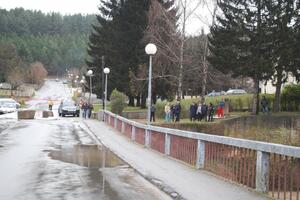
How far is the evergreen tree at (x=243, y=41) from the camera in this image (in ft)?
145

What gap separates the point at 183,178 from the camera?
496 inches

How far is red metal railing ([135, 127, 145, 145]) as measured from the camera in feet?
75.3

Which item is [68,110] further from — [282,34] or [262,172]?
[262,172]

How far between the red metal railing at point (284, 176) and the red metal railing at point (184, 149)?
176 inches

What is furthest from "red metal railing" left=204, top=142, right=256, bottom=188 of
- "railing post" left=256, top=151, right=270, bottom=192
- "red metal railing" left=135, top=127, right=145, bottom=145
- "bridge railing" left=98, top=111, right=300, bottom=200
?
"red metal railing" left=135, top=127, right=145, bottom=145

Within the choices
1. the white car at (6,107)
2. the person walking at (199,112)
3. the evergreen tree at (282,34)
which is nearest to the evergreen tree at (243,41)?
the evergreen tree at (282,34)

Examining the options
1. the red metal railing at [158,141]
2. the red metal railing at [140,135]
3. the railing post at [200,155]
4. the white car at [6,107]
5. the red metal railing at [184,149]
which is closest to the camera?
the railing post at [200,155]

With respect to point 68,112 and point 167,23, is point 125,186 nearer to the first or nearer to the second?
point 167,23

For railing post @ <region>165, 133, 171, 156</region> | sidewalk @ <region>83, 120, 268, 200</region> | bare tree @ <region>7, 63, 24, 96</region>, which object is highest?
bare tree @ <region>7, 63, 24, 96</region>

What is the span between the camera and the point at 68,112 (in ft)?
192

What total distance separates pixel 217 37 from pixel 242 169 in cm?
3560

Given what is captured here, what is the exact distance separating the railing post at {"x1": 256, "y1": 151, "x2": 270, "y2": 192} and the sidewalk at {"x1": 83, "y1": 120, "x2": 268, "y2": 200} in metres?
0.21

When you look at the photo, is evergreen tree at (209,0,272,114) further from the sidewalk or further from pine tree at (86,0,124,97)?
the sidewalk

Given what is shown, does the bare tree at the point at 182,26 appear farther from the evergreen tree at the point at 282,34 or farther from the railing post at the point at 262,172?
the railing post at the point at 262,172
